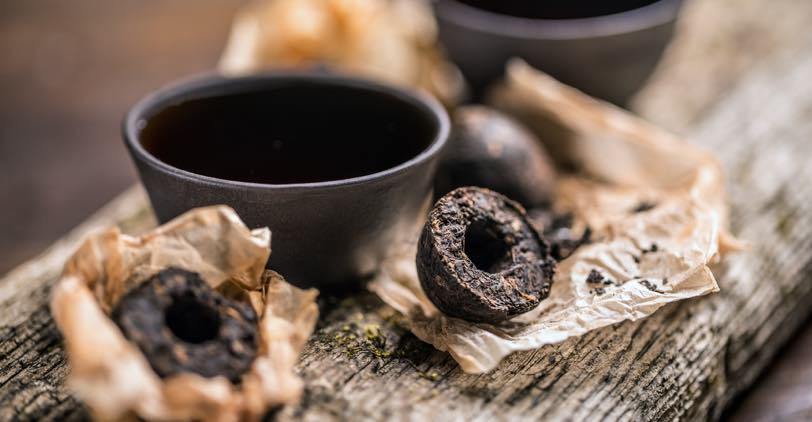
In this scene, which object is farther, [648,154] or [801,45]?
[801,45]

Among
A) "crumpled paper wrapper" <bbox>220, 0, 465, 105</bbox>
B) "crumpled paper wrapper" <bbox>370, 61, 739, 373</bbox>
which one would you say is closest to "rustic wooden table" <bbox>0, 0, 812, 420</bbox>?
"crumpled paper wrapper" <bbox>370, 61, 739, 373</bbox>

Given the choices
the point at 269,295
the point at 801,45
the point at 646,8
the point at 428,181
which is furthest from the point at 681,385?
the point at 801,45

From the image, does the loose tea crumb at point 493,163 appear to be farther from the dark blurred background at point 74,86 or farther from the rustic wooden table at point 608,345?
the dark blurred background at point 74,86

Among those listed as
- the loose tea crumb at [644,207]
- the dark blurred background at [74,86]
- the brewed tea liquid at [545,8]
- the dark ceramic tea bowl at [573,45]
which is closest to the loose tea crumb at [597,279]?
the loose tea crumb at [644,207]

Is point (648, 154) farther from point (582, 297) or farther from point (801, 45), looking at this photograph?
point (801, 45)

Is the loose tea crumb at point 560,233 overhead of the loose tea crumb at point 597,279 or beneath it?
beneath

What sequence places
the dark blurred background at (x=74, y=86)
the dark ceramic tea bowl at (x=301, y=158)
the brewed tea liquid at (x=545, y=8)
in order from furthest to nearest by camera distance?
1. the dark blurred background at (x=74, y=86)
2. the brewed tea liquid at (x=545, y=8)
3. the dark ceramic tea bowl at (x=301, y=158)
